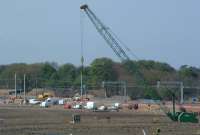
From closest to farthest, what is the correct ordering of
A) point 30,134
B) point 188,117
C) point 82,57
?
point 30,134
point 188,117
point 82,57

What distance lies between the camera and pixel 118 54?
11038cm

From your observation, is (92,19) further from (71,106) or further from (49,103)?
(49,103)

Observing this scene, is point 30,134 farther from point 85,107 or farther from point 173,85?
point 173,85

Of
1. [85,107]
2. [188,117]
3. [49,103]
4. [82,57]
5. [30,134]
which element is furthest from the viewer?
[49,103]

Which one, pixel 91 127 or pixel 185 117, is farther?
pixel 185 117

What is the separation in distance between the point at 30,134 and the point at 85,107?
87.0 meters

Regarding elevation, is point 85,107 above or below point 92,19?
below

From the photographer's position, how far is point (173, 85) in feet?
632

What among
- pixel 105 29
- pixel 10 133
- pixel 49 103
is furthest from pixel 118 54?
pixel 10 133

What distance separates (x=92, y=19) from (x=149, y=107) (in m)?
34.0

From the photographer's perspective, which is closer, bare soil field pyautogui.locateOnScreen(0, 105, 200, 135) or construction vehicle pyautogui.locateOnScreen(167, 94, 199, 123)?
bare soil field pyautogui.locateOnScreen(0, 105, 200, 135)

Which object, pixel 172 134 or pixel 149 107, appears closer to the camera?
pixel 172 134

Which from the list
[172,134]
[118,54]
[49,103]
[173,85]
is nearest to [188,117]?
[118,54]

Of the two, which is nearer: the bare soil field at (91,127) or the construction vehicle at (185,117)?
the bare soil field at (91,127)
